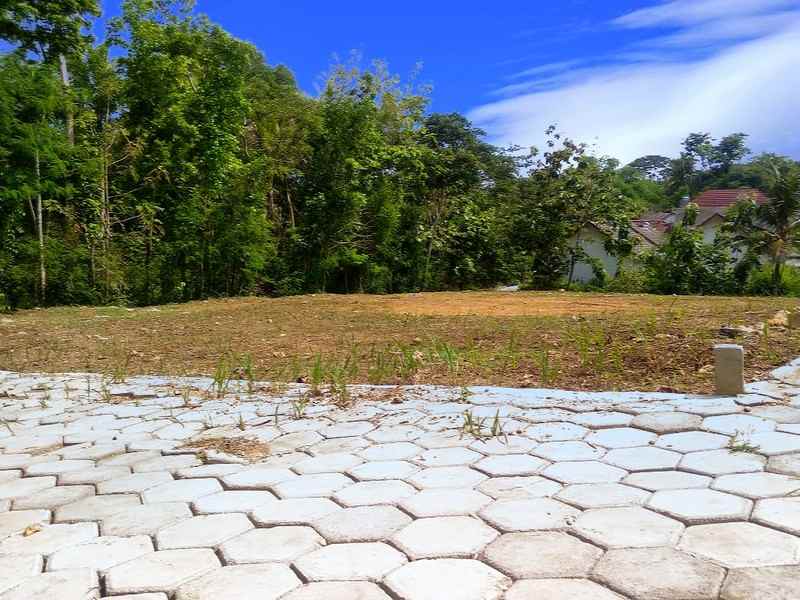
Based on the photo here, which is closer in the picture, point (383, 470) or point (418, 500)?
point (418, 500)

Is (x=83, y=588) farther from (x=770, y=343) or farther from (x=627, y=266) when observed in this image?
(x=627, y=266)

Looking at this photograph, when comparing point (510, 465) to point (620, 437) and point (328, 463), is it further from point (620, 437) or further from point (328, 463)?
point (328, 463)

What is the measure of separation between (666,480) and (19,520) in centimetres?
207

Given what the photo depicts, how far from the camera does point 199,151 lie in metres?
11.2

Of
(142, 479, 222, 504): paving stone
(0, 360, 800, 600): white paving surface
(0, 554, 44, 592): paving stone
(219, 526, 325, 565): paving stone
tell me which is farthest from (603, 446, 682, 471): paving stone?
(0, 554, 44, 592): paving stone

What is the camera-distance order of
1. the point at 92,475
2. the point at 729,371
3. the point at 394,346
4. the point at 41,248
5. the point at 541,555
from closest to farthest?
the point at 541,555 < the point at 92,475 < the point at 729,371 < the point at 394,346 < the point at 41,248

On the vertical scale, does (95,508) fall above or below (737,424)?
below

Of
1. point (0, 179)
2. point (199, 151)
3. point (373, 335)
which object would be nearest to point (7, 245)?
point (0, 179)

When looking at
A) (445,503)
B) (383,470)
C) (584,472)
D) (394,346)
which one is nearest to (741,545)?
(584,472)

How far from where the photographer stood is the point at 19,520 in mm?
2021

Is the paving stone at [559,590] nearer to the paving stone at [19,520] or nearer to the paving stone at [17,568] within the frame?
the paving stone at [17,568]

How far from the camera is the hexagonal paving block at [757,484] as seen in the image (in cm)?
192

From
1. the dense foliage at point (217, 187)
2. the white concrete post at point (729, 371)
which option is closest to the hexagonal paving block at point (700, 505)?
the white concrete post at point (729, 371)

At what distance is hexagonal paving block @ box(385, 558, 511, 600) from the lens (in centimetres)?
143
